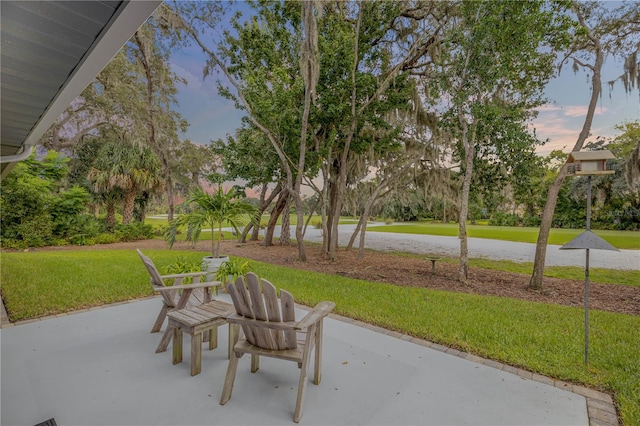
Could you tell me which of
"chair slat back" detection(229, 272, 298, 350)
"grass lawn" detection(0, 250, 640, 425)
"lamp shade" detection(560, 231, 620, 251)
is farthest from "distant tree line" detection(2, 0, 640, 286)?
"chair slat back" detection(229, 272, 298, 350)

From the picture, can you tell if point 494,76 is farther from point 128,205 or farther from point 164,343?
point 128,205

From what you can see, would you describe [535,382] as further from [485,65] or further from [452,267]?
[452,267]

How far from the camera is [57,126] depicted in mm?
12750

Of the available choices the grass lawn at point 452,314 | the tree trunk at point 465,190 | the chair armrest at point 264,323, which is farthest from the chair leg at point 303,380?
the tree trunk at point 465,190

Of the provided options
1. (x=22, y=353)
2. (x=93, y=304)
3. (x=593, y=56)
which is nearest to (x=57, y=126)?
(x=93, y=304)

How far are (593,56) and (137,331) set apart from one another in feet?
30.0

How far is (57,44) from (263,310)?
1.96 meters

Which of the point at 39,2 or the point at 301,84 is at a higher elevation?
the point at 301,84

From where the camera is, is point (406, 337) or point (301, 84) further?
point (301, 84)

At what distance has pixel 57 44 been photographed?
165 cm

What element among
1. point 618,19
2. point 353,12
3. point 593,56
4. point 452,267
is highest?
point 353,12

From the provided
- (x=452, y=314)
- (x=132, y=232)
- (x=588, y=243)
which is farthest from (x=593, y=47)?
(x=132, y=232)

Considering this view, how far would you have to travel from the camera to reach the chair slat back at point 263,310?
183 centimetres

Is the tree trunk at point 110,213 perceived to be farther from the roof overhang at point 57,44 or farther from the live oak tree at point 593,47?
the live oak tree at point 593,47
